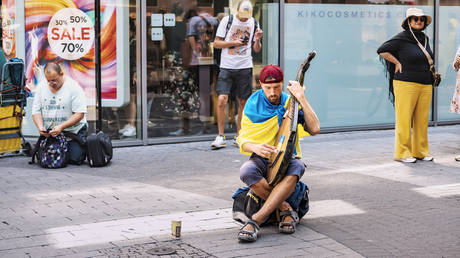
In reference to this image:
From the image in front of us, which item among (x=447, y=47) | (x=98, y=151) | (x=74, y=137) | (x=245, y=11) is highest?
(x=245, y=11)

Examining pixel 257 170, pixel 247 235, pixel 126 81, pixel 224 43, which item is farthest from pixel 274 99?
pixel 126 81

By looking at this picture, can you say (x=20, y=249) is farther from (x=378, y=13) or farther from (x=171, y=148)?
(x=378, y=13)

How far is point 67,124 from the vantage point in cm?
925

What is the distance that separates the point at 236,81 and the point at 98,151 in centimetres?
267

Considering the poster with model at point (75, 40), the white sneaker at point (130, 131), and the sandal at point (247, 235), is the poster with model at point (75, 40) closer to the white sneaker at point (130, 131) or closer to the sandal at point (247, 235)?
the white sneaker at point (130, 131)

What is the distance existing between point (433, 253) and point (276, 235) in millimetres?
1238

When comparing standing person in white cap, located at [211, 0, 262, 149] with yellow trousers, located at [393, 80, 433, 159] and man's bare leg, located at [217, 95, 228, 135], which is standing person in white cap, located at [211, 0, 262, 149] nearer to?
man's bare leg, located at [217, 95, 228, 135]

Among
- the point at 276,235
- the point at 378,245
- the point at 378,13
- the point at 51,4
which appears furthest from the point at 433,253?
the point at 378,13

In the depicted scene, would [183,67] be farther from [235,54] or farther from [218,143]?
[218,143]

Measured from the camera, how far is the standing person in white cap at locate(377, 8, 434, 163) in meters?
9.68

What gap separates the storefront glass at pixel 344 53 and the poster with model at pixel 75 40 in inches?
114

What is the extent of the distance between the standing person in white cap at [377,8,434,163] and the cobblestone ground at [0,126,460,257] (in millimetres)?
303

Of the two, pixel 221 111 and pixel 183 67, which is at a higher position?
pixel 183 67

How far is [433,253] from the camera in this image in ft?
18.6
